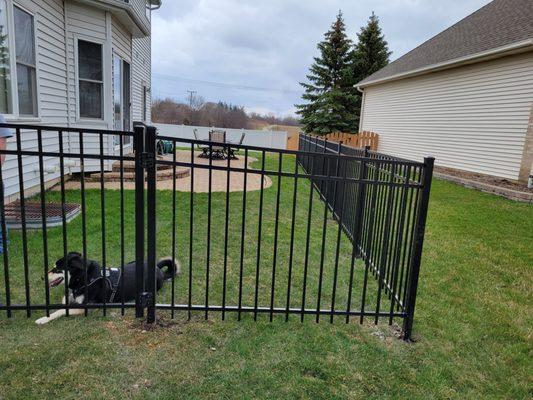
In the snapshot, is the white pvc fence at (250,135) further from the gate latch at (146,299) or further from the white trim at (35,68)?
the gate latch at (146,299)

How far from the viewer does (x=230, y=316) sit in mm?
2906

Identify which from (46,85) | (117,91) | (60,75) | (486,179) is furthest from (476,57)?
(46,85)

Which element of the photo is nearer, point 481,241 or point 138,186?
point 138,186

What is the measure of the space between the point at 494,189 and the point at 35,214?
919cm

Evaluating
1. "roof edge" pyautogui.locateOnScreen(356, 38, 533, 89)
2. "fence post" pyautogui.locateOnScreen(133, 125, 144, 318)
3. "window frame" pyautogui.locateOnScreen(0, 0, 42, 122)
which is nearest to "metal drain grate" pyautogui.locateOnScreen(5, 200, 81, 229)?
"window frame" pyautogui.locateOnScreen(0, 0, 42, 122)

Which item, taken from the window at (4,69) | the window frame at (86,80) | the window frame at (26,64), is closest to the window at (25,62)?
the window frame at (26,64)

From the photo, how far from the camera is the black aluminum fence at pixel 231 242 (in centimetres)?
250

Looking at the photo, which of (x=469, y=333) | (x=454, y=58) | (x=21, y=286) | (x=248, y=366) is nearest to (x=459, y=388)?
(x=469, y=333)

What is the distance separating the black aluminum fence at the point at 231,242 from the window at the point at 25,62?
1.94 ft

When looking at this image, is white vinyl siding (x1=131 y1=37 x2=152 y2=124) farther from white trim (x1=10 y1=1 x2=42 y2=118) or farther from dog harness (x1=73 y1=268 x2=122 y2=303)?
dog harness (x1=73 y1=268 x2=122 y2=303)

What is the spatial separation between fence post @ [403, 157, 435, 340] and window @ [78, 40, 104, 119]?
7.09 m

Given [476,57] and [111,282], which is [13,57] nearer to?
[111,282]

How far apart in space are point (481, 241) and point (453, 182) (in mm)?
6020

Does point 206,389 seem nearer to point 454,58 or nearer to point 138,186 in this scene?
point 138,186
